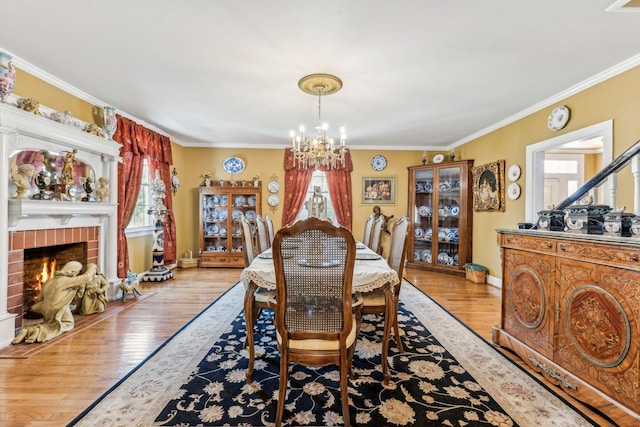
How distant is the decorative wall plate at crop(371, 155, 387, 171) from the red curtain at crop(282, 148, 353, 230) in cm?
51

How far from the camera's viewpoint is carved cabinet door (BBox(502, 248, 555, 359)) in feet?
6.34

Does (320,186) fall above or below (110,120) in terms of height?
below

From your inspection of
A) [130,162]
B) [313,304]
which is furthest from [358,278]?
[130,162]

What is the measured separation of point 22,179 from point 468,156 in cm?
599

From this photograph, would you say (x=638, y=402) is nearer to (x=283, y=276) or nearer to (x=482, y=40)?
(x=283, y=276)

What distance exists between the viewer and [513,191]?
4004 millimetres

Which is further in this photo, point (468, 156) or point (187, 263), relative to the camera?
point (187, 263)

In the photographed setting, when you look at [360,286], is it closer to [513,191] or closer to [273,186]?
[513,191]

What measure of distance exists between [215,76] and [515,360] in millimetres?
3620

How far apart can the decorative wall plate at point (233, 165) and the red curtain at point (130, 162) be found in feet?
3.81

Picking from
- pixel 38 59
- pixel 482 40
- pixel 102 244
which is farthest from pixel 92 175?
pixel 482 40

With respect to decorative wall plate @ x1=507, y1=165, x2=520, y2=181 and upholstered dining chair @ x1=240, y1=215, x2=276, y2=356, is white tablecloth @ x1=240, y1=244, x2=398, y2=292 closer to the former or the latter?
upholstered dining chair @ x1=240, y1=215, x2=276, y2=356

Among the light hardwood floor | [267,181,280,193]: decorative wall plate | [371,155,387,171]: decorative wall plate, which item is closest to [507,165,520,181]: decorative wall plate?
the light hardwood floor

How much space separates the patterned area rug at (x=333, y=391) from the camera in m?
1.56
